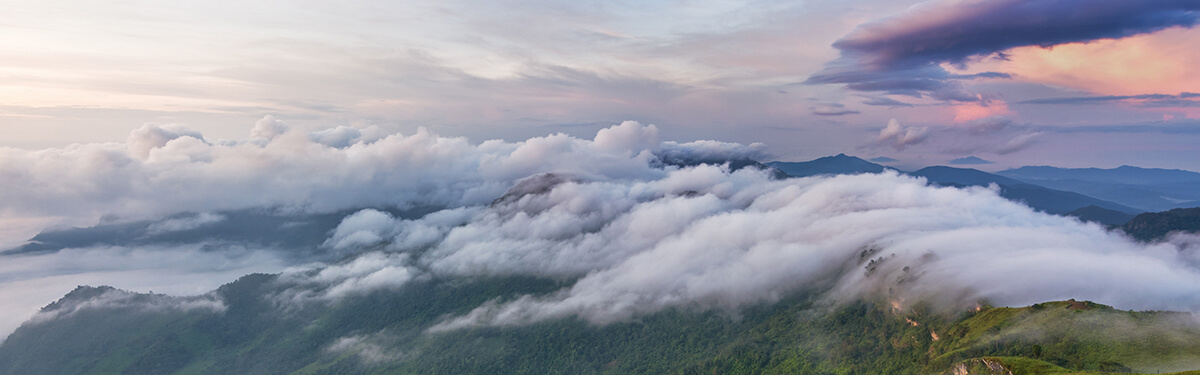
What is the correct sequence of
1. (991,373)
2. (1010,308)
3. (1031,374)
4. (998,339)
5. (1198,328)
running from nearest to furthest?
(1031,374) < (991,373) < (1198,328) < (998,339) < (1010,308)

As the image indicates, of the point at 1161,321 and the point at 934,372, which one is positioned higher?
the point at 1161,321

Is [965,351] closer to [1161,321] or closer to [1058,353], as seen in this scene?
[1058,353]

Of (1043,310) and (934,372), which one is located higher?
(1043,310)

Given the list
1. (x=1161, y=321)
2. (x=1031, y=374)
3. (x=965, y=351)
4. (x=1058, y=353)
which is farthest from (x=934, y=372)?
(x=1161, y=321)

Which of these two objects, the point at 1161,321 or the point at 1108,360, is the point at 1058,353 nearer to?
the point at 1108,360

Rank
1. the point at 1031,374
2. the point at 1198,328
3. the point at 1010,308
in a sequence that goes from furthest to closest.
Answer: the point at 1010,308 → the point at 1198,328 → the point at 1031,374

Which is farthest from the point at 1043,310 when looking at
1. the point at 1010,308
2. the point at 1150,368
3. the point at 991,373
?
the point at 991,373

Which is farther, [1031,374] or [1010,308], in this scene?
[1010,308]

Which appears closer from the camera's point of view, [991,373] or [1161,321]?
[991,373]

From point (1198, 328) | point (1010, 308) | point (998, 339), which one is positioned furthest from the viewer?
point (1010, 308)
